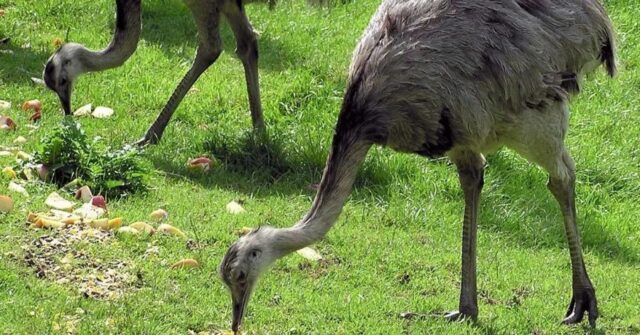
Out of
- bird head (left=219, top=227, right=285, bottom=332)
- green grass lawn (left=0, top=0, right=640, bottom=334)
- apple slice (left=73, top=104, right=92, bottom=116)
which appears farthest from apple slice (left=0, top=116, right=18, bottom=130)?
bird head (left=219, top=227, right=285, bottom=332)

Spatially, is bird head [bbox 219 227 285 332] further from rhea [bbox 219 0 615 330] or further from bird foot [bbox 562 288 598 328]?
bird foot [bbox 562 288 598 328]

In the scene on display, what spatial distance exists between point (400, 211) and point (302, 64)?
2571 millimetres

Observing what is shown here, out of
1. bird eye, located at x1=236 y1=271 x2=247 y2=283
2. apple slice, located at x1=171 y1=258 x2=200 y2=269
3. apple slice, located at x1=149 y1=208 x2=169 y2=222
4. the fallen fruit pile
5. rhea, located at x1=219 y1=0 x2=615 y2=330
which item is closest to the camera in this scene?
bird eye, located at x1=236 y1=271 x2=247 y2=283

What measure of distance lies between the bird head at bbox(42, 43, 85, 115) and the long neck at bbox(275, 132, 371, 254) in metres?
3.41

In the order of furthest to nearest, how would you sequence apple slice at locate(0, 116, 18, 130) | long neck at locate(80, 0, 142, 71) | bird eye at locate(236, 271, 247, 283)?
long neck at locate(80, 0, 142, 71) < apple slice at locate(0, 116, 18, 130) < bird eye at locate(236, 271, 247, 283)

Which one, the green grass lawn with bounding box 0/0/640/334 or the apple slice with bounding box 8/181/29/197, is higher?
the apple slice with bounding box 8/181/29/197

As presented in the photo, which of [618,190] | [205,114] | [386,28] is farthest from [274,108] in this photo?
[386,28]

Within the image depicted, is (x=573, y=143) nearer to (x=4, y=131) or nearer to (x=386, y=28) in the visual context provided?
(x=386, y=28)

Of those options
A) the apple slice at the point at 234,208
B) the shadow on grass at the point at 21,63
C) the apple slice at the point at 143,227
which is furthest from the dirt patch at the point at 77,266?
the shadow on grass at the point at 21,63

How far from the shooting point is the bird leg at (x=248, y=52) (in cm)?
952

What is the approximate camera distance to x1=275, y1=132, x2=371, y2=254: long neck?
6.11 m

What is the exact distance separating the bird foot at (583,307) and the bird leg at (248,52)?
315cm

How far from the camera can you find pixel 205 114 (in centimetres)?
983

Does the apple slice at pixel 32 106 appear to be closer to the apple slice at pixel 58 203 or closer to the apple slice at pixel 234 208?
the apple slice at pixel 58 203
